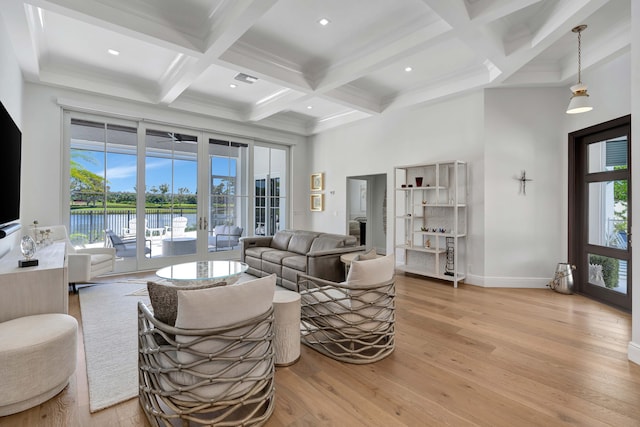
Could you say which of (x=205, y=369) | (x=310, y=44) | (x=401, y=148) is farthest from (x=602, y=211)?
(x=205, y=369)

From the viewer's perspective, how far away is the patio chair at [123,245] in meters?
5.31

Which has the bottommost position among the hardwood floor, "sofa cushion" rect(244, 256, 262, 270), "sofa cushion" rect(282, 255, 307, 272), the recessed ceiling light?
the hardwood floor

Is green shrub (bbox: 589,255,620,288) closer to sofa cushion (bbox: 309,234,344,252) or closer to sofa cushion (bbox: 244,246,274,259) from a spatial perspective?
sofa cushion (bbox: 309,234,344,252)

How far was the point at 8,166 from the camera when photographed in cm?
279

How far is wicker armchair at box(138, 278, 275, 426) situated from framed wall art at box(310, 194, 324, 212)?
233 inches

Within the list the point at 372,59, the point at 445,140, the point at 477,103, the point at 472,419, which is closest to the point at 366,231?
the point at 445,140

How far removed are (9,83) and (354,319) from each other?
14.5 ft

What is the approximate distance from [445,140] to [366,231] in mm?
3423

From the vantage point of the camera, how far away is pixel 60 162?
15.6 ft

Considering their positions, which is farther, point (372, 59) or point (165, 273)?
point (372, 59)

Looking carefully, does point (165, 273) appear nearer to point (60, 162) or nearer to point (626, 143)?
point (60, 162)

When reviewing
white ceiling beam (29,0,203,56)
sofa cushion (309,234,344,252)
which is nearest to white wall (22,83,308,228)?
white ceiling beam (29,0,203,56)

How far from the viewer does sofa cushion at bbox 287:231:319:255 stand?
5.09 meters

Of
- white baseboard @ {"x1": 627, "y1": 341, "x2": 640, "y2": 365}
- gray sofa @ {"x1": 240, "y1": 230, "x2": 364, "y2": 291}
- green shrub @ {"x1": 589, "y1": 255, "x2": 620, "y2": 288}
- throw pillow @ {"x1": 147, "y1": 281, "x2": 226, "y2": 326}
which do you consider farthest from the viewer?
gray sofa @ {"x1": 240, "y1": 230, "x2": 364, "y2": 291}
